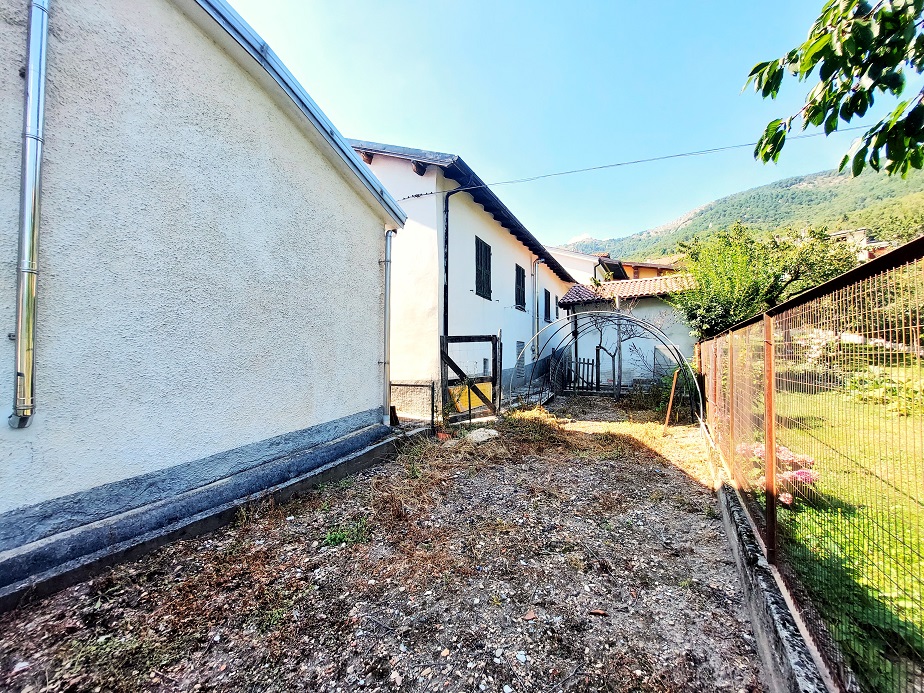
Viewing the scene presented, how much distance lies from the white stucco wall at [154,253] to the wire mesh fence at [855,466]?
13.3 feet

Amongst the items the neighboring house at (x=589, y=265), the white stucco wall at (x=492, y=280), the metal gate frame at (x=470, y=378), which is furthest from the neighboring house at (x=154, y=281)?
the neighboring house at (x=589, y=265)

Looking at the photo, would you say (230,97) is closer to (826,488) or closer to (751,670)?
(826,488)

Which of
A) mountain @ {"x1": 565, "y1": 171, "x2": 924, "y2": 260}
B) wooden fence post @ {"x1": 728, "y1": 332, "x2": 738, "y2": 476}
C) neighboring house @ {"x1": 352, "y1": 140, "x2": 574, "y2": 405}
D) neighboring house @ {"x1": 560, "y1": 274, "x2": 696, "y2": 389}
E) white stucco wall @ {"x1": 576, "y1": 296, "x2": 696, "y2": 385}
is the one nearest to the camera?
wooden fence post @ {"x1": 728, "y1": 332, "x2": 738, "y2": 476}

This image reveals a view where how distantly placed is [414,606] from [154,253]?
3149 mm

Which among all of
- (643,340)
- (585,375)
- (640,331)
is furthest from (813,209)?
(585,375)

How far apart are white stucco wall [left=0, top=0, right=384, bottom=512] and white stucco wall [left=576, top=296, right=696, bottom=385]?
35.6ft

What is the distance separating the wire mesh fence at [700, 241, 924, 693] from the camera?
1206 mm

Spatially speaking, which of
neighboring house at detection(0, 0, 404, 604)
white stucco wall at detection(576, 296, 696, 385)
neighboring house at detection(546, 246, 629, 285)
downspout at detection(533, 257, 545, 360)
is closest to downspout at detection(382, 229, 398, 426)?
neighboring house at detection(0, 0, 404, 604)

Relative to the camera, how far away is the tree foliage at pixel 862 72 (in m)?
1.45

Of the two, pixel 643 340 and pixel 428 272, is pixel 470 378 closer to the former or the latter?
pixel 428 272

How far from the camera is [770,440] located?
2.35 meters

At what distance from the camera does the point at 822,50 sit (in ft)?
5.25

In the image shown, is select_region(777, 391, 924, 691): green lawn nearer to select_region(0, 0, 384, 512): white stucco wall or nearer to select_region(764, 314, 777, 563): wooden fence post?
select_region(764, 314, 777, 563): wooden fence post

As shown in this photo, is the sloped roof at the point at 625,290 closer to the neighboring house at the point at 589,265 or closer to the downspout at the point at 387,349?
the neighboring house at the point at 589,265
